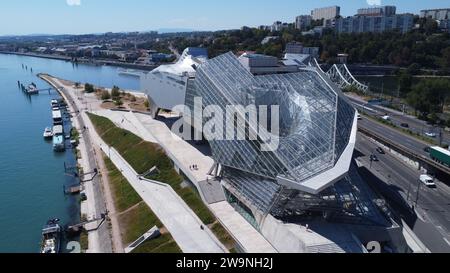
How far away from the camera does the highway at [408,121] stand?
52000mm

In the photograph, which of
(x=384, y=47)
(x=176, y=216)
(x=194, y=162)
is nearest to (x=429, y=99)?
(x=194, y=162)

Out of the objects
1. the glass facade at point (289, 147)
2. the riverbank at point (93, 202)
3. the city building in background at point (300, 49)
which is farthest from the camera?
the city building in background at point (300, 49)

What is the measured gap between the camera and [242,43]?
531ft

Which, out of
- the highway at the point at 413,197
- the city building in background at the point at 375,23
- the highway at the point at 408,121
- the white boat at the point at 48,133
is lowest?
the white boat at the point at 48,133

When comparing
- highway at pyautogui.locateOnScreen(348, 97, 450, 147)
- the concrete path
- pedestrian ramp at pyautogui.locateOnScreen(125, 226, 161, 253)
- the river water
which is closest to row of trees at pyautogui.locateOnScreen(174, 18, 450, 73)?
highway at pyautogui.locateOnScreen(348, 97, 450, 147)

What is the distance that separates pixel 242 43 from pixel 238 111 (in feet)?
440

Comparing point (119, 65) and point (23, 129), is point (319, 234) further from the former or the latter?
point (119, 65)

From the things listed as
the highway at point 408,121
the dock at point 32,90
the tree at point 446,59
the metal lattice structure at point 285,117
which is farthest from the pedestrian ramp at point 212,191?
the tree at point 446,59

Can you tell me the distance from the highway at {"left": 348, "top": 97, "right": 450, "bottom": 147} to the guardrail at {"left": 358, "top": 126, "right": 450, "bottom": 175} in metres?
6.85

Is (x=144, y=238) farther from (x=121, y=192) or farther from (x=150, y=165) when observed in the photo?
(x=150, y=165)

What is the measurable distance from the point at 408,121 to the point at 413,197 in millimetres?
30454

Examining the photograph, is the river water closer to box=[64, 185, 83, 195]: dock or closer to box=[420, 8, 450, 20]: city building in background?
box=[64, 185, 83, 195]: dock

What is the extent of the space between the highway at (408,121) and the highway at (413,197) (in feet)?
37.7

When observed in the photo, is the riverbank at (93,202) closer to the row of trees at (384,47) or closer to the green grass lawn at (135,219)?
the green grass lawn at (135,219)
